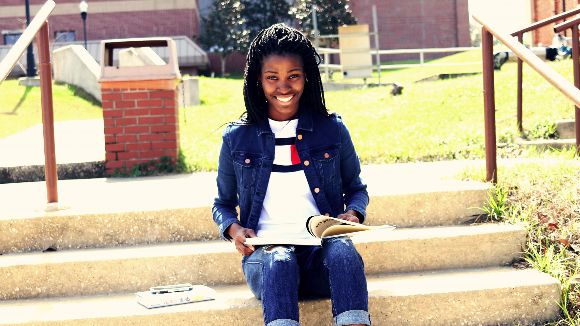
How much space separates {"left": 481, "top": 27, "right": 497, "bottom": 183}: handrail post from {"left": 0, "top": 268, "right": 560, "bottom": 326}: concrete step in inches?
37.5

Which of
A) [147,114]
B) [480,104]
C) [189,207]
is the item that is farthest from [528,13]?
[189,207]

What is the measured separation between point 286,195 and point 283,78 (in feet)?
1.71

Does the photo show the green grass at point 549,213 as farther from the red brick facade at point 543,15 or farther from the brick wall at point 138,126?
the red brick facade at point 543,15

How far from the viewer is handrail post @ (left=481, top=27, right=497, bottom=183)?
456 cm

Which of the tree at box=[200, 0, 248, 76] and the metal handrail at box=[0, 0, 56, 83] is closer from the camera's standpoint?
the metal handrail at box=[0, 0, 56, 83]

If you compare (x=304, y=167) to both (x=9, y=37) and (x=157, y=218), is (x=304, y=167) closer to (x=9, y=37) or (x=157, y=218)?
(x=157, y=218)

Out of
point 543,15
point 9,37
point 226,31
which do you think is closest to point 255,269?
point 543,15

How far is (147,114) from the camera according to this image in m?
6.41

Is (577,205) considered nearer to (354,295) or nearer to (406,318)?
(406,318)

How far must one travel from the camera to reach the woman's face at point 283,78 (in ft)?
10.8

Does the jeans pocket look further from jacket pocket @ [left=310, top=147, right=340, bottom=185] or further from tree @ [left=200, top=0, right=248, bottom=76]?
tree @ [left=200, top=0, right=248, bottom=76]

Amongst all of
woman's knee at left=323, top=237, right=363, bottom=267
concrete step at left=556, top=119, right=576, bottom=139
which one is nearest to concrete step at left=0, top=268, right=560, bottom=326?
woman's knee at left=323, top=237, right=363, bottom=267

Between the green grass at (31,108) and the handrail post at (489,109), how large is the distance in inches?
359

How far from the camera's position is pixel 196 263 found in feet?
13.0
